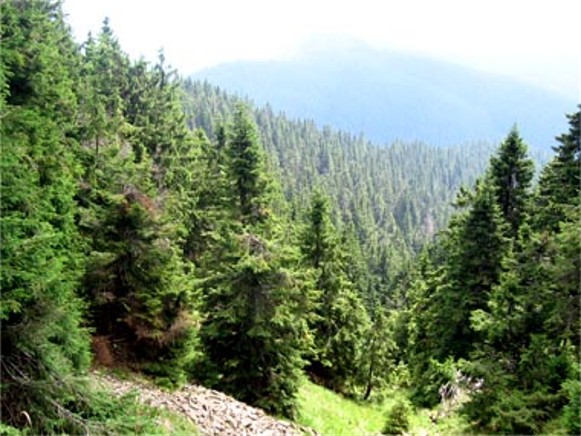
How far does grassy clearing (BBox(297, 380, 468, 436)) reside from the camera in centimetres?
1512

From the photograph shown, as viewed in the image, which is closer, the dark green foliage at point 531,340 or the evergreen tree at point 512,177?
the dark green foliage at point 531,340

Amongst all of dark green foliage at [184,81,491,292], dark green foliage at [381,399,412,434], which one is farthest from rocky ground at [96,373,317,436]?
dark green foliage at [184,81,491,292]

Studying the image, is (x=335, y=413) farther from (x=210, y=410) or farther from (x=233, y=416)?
(x=210, y=410)

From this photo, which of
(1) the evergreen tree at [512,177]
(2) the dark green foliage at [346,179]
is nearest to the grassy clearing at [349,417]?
(1) the evergreen tree at [512,177]

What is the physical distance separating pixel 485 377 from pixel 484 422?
99cm

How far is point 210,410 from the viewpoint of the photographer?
41.3 ft

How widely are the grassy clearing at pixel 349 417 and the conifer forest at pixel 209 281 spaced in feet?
2.18

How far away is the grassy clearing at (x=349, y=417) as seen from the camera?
49.6 feet

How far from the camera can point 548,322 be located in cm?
1191

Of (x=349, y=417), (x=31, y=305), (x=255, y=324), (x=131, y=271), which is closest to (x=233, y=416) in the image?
(x=255, y=324)

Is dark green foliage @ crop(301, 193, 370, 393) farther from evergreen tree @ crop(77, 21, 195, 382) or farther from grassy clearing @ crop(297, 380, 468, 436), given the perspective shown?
evergreen tree @ crop(77, 21, 195, 382)

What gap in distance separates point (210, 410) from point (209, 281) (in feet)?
15.0

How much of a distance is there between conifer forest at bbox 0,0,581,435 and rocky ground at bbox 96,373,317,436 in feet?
2.85

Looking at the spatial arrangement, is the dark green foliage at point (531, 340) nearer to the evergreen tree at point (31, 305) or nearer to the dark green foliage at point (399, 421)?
the dark green foliage at point (399, 421)
